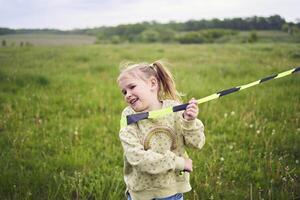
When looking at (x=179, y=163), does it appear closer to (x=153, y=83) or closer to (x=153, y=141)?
(x=153, y=141)

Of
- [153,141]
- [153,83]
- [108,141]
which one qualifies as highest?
[153,83]

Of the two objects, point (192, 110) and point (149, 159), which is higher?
point (192, 110)

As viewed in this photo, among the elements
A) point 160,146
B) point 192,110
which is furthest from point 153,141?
point 192,110

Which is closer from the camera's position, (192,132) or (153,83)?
(192,132)

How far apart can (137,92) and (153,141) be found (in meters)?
0.37

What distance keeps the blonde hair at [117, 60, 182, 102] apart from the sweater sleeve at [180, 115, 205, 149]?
1.35 ft

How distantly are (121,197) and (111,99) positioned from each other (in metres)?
3.88

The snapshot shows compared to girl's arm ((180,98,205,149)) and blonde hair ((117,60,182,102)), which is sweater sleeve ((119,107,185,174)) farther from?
blonde hair ((117,60,182,102))

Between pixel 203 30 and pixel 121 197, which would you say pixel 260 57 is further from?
pixel 203 30

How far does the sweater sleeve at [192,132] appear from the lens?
97.3 inches

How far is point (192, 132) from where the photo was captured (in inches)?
98.3

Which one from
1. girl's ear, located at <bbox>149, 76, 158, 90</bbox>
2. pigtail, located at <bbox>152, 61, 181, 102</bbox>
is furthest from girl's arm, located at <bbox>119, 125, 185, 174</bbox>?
pigtail, located at <bbox>152, 61, 181, 102</bbox>

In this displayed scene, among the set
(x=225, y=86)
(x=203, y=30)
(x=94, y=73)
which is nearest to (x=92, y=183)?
(x=225, y=86)

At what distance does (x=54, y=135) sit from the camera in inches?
217
